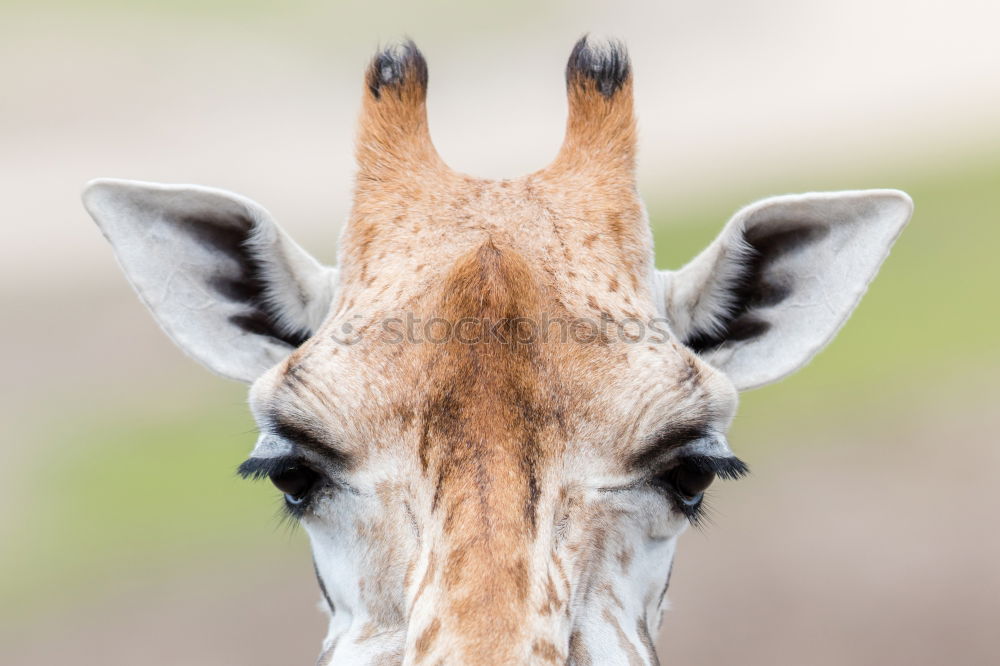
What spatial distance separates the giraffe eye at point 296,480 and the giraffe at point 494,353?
1cm

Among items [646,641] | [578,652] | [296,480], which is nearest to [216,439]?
[296,480]

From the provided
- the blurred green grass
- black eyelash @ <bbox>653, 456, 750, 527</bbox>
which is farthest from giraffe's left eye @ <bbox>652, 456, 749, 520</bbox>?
the blurred green grass

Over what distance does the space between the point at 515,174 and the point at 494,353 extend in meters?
26.7

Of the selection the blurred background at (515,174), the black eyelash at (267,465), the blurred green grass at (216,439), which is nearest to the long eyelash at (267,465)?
the black eyelash at (267,465)

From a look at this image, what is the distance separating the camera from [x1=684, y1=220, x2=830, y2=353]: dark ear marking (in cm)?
557

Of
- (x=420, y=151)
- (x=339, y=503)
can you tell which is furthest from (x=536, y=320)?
(x=420, y=151)

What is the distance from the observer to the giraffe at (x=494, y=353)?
4020 millimetres

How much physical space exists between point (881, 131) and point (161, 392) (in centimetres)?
2984

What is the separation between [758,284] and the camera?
5672mm

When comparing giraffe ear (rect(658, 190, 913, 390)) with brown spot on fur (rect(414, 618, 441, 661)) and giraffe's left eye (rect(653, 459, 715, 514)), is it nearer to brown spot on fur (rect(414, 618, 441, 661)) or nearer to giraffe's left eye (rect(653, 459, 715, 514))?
giraffe's left eye (rect(653, 459, 715, 514))

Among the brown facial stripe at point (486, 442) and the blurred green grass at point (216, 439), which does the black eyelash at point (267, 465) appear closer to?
the brown facial stripe at point (486, 442)

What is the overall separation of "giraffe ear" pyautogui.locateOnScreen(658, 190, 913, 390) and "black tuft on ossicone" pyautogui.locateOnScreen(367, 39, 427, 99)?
158cm

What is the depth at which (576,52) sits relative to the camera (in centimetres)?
571

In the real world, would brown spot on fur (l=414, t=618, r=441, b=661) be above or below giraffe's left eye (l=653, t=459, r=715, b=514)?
below
